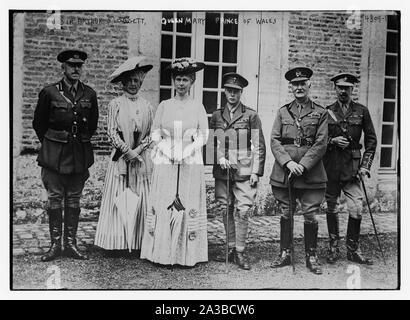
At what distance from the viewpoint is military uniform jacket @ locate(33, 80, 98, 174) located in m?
6.02

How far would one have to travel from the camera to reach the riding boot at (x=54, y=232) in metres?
6.12

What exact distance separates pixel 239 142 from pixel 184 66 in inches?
44.9

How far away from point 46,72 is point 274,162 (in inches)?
118

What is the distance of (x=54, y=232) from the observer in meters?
6.14

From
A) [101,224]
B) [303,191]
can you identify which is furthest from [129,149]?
[303,191]

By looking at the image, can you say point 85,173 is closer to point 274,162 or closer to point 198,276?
point 198,276

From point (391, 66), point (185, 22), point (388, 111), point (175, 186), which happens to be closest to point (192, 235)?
point (175, 186)

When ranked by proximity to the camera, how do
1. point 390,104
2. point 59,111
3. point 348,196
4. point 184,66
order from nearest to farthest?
1. point 59,111
2. point 184,66
3. point 348,196
4. point 390,104

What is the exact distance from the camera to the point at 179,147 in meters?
6.06

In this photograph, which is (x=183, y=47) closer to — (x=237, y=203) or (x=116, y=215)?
(x=237, y=203)

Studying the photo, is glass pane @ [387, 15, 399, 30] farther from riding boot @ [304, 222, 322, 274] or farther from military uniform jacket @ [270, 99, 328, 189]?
riding boot @ [304, 222, 322, 274]

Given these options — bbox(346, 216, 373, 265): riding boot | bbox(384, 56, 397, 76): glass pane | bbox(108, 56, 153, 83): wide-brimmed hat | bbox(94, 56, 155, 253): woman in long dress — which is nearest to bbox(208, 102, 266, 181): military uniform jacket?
bbox(94, 56, 155, 253): woman in long dress

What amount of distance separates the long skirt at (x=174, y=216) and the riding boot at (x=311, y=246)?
1.33 meters

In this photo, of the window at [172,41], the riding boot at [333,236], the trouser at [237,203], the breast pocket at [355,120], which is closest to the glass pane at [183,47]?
the window at [172,41]
